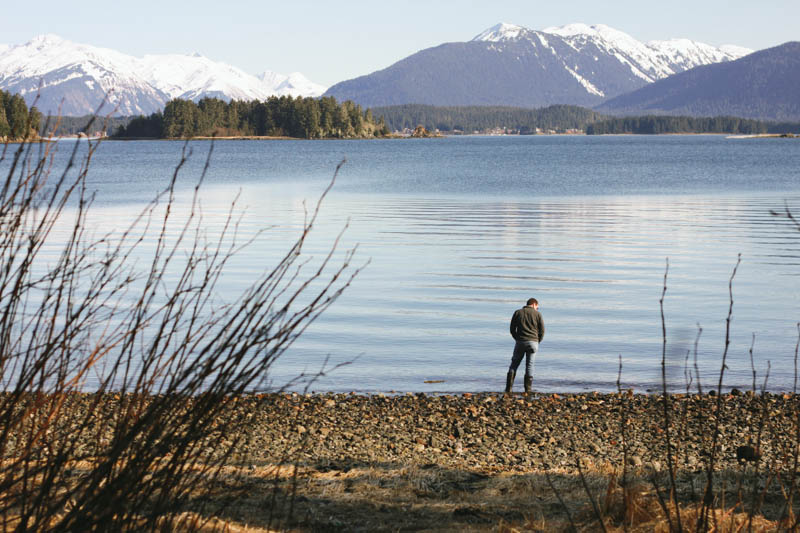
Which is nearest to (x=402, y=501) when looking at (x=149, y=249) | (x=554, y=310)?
(x=554, y=310)

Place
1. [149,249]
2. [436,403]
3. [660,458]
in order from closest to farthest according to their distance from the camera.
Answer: [660,458] < [436,403] < [149,249]

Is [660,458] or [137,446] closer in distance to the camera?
[137,446]

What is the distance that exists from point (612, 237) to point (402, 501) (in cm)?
2608

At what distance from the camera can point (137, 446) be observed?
3.44 meters

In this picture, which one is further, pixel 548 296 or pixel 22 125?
pixel 548 296

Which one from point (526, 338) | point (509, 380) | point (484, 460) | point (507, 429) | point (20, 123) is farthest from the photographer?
point (526, 338)

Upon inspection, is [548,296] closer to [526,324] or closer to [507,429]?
[526,324]

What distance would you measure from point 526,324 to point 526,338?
0.65 feet

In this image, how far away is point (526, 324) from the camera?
12297 millimetres

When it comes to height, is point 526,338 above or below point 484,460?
above

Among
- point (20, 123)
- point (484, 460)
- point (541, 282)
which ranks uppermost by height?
point (20, 123)

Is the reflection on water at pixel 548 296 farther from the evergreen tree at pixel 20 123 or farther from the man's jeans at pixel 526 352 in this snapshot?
the evergreen tree at pixel 20 123


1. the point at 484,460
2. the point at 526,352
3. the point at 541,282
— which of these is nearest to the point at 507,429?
the point at 484,460

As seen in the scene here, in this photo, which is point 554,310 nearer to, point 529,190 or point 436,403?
point 436,403
